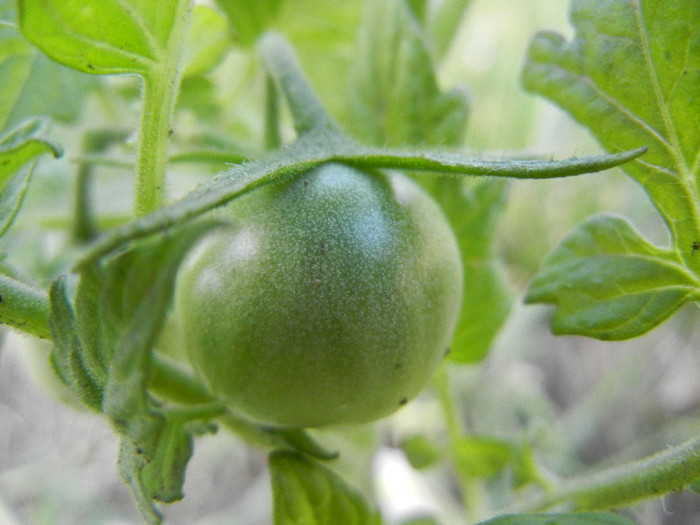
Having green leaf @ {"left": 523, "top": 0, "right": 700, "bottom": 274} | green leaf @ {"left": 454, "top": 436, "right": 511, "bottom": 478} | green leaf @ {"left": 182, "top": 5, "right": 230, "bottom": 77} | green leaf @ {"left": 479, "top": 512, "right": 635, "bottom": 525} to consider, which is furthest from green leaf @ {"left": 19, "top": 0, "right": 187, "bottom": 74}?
green leaf @ {"left": 454, "top": 436, "right": 511, "bottom": 478}

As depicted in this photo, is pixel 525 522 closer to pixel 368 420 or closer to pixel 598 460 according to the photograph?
pixel 368 420

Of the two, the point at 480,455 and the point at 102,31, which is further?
the point at 480,455

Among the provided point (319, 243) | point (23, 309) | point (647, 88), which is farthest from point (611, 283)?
point (23, 309)

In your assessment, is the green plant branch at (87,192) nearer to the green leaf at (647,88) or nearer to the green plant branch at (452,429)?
the green plant branch at (452,429)

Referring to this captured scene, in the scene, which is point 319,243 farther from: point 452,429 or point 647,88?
point 452,429

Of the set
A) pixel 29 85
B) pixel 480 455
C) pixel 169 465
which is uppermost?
pixel 29 85

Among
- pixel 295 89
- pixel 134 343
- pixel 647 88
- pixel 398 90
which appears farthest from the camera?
pixel 398 90

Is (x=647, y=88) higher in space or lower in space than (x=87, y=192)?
higher

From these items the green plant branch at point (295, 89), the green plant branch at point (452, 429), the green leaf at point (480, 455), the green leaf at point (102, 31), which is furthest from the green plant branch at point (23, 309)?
the green leaf at point (480, 455)
